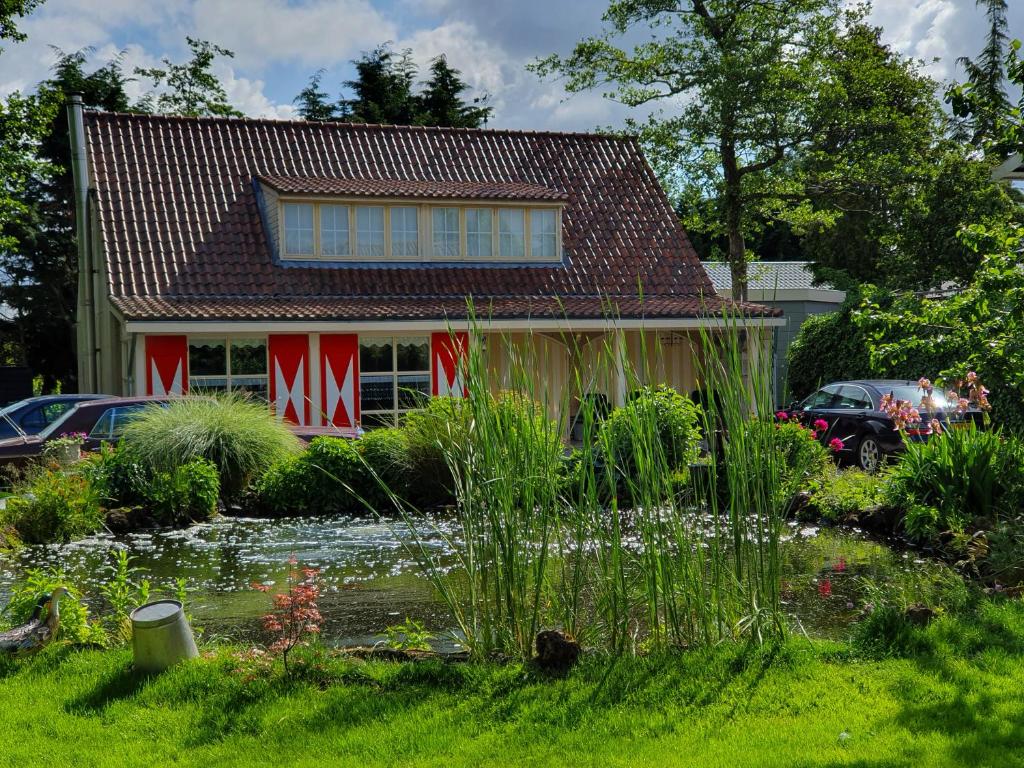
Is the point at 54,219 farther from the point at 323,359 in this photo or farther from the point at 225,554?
the point at 225,554

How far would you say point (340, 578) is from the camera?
31.2 feet

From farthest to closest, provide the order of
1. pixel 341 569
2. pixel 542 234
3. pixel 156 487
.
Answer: pixel 542 234, pixel 156 487, pixel 341 569

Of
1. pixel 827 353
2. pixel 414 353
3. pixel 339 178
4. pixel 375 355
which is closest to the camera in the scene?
pixel 375 355

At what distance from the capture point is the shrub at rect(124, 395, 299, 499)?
13219 millimetres

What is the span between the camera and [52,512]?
1140 cm

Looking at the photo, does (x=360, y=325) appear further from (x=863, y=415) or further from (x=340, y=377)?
(x=863, y=415)

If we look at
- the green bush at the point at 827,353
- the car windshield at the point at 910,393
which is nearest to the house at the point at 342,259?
the green bush at the point at 827,353

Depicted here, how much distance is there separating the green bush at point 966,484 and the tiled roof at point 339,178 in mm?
10229

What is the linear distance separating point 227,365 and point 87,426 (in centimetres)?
482

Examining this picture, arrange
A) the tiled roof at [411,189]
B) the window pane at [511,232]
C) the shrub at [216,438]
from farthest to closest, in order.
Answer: the window pane at [511,232] → the tiled roof at [411,189] → the shrub at [216,438]

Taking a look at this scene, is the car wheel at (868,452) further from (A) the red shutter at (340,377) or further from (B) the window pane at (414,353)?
(A) the red shutter at (340,377)

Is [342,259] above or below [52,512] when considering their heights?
above

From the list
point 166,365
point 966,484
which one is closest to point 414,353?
point 166,365

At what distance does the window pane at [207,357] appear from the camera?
19.0 meters
